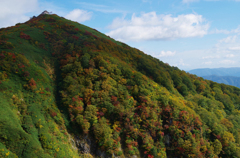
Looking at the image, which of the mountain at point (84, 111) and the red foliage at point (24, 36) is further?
the red foliage at point (24, 36)

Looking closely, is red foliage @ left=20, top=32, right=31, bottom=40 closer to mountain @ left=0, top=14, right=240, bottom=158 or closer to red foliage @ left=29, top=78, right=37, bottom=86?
mountain @ left=0, top=14, right=240, bottom=158

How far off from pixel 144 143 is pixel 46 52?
129 feet

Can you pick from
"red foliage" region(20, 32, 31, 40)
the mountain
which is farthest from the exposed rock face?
"red foliage" region(20, 32, 31, 40)

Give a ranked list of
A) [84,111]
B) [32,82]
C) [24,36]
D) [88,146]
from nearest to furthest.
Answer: [88,146]
[32,82]
[84,111]
[24,36]

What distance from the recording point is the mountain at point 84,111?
2217cm

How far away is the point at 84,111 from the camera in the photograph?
99.8 ft

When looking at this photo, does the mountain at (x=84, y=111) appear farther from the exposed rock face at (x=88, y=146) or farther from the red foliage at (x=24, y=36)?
the exposed rock face at (x=88, y=146)

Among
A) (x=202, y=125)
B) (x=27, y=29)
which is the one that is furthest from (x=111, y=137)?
(x=27, y=29)

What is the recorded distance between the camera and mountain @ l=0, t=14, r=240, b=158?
22.2m

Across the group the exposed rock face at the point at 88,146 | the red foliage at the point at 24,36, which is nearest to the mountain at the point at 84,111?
the red foliage at the point at 24,36

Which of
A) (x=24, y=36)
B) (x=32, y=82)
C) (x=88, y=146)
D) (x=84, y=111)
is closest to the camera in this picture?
(x=88, y=146)

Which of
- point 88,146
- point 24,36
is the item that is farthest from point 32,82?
point 24,36

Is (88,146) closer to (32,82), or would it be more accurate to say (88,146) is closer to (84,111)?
(84,111)

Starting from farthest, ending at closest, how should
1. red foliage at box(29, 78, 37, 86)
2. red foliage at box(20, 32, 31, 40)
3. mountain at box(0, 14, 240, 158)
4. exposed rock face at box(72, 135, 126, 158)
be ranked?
red foliage at box(20, 32, 31, 40) → red foliage at box(29, 78, 37, 86) → exposed rock face at box(72, 135, 126, 158) → mountain at box(0, 14, 240, 158)
